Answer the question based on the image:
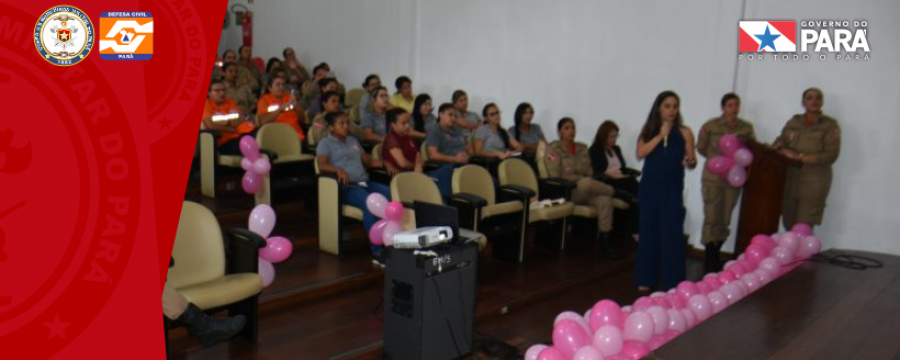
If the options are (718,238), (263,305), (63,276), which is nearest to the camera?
(63,276)

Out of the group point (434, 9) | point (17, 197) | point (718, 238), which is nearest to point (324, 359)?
point (17, 197)

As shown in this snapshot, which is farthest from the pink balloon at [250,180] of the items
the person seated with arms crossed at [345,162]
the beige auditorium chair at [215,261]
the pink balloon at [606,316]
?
the pink balloon at [606,316]

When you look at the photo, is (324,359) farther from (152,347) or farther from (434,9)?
(434,9)

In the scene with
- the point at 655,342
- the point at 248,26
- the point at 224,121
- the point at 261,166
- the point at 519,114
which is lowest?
the point at 655,342

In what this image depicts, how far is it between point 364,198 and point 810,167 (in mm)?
3240

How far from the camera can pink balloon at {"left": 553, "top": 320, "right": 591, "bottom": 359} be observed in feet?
8.80

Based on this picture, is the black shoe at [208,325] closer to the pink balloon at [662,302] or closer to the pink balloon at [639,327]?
the pink balloon at [639,327]

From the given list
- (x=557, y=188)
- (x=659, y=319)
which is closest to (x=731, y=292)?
(x=659, y=319)

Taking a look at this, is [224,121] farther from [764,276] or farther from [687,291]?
[764,276]

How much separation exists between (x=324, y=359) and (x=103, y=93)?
1591mm

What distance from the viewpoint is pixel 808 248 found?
4.20 m

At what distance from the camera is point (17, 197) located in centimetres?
210

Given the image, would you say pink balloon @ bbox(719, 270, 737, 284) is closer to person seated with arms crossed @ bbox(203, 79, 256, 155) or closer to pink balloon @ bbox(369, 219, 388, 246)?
pink balloon @ bbox(369, 219, 388, 246)

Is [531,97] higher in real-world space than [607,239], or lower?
higher
